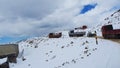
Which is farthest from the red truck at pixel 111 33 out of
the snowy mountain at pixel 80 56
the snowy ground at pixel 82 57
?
the snowy ground at pixel 82 57

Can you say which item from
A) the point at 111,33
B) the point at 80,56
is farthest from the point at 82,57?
the point at 111,33

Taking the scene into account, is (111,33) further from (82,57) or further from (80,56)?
(82,57)

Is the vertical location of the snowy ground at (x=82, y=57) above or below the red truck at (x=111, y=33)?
below

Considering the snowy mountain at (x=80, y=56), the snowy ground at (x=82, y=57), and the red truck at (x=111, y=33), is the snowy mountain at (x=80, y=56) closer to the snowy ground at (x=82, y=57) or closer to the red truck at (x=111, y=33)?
the snowy ground at (x=82, y=57)

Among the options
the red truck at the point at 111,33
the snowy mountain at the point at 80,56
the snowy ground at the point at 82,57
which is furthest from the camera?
the red truck at the point at 111,33

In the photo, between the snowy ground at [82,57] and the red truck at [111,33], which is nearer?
the snowy ground at [82,57]

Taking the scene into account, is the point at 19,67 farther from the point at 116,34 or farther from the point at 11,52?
the point at 116,34

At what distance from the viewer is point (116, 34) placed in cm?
4153

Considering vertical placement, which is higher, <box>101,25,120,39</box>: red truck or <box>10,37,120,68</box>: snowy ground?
<box>101,25,120,39</box>: red truck

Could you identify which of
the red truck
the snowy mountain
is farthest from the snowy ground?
the red truck

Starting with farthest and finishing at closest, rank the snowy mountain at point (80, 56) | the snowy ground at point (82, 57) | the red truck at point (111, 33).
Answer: the red truck at point (111, 33), the snowy mountain at point (80, 56), the snowy ground at point (82, 57)

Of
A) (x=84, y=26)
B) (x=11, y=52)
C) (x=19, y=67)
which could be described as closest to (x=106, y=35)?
(x=19, y=67)

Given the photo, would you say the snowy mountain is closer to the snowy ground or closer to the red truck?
the snowy ground

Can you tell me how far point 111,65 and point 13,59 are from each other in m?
38.2
